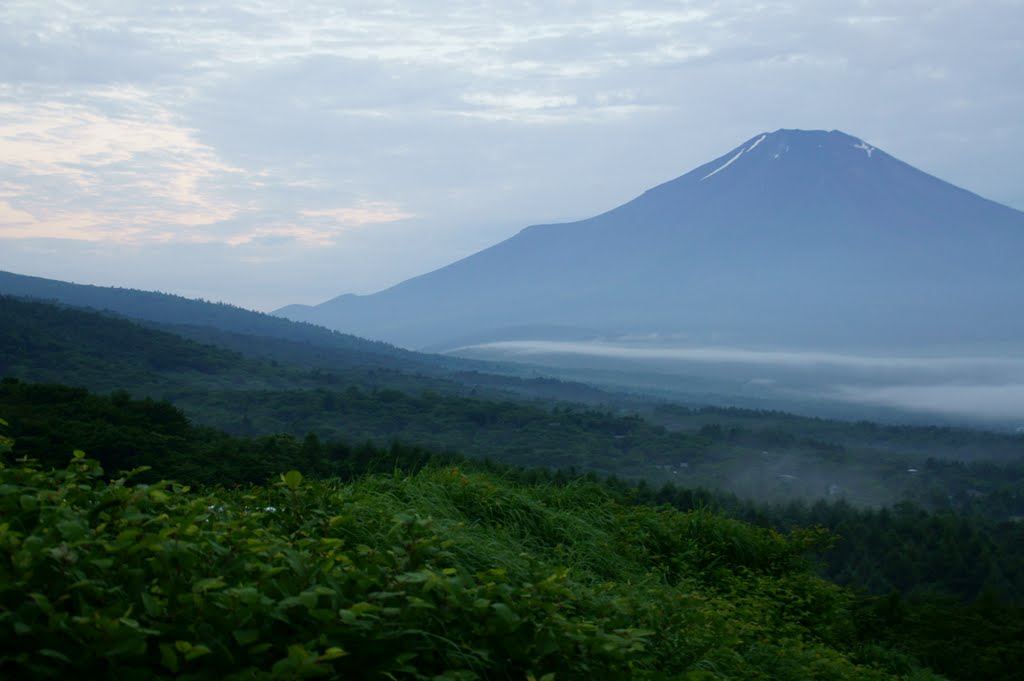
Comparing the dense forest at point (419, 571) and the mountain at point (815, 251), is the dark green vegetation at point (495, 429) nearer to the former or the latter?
the dense forest at point (419, 571)

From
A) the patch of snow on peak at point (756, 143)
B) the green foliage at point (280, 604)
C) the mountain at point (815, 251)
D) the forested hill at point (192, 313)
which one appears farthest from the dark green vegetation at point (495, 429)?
the patch of snow on peak at point (756, 143)

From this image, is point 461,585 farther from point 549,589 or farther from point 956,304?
point 956,304

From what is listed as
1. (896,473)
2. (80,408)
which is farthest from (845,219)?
(80,408)

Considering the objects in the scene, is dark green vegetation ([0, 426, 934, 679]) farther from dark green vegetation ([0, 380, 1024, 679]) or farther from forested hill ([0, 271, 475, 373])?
forested hill ([0, 271, 475, 373])

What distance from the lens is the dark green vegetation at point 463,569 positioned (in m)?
2.85

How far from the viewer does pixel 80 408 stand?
1123cm

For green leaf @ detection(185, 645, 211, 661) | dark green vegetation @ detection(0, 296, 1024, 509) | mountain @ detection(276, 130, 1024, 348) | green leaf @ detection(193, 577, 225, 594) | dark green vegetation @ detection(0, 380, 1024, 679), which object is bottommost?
dark green vegetation @ detection(0, 296, 1024, 509)

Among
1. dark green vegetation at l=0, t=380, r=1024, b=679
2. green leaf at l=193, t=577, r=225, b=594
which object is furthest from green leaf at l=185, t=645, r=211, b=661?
green leaf at l=193, t=577, r=225, b=594

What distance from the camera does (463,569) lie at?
3727mm

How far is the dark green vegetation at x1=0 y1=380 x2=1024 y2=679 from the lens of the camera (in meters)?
2.85

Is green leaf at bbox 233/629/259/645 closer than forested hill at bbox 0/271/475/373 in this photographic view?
Yes

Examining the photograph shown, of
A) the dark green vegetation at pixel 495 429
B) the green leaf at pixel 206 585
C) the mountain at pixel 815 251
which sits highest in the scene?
the mountain at pixel 815 251

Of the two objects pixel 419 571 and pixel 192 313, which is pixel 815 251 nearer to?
pixel 192 313

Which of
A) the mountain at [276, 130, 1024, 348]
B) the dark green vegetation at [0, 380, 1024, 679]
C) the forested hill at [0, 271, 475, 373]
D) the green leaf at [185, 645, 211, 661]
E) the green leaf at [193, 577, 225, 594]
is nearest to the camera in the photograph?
the green leaf at [185, 645, 211, 661]
